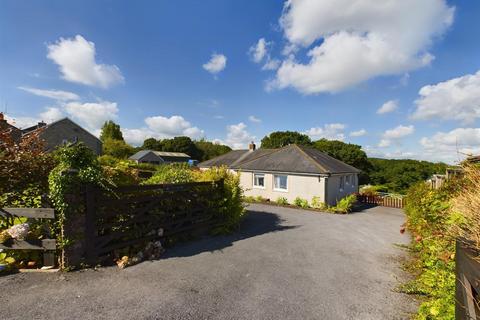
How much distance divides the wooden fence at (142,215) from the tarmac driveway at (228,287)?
66 centimetres

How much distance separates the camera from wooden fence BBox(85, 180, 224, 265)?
629 cm

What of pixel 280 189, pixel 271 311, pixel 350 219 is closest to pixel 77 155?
pixel 271 311

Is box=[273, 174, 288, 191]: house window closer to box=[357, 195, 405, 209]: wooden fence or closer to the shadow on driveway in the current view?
the shadow on driveway

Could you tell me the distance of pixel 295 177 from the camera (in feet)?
64.9

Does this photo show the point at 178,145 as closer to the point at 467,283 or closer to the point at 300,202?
the point at 300,202

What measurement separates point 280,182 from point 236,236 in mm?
11657

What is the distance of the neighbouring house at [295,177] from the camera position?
1880 cm

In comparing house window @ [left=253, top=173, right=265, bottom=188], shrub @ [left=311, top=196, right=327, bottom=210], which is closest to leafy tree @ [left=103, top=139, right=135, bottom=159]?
house window @ [left=253, top=173, right=265, bottom=188]

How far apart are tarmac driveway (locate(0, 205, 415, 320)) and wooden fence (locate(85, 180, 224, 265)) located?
2.15 feet

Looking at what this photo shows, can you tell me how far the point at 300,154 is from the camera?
22156mm

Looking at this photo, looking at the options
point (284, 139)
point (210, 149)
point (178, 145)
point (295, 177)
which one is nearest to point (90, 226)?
point (295, 177)

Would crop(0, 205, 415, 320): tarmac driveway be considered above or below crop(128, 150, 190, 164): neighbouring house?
below

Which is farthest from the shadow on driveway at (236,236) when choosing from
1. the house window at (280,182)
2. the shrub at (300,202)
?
the house window at (280,182)

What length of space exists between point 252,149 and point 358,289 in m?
29.4
